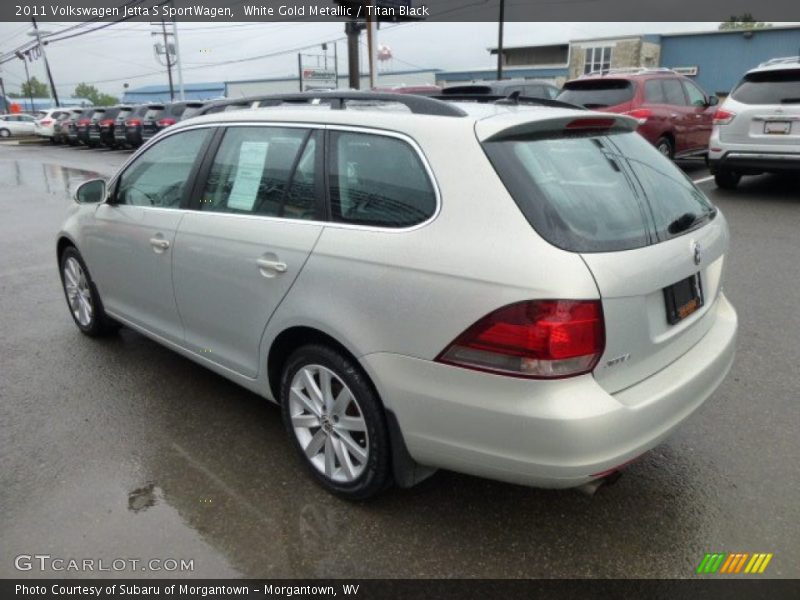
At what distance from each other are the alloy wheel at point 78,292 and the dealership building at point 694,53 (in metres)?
32.8

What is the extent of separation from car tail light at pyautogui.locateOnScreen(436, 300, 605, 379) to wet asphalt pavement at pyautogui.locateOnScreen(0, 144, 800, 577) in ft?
2.74

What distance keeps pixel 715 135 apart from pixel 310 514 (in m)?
8.64

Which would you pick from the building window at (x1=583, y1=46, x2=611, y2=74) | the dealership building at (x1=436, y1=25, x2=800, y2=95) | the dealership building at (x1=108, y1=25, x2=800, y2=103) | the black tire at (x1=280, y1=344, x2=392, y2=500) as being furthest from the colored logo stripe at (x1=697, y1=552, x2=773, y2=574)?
the building window at (x1=583, y1=46, x2=611, y2=74)

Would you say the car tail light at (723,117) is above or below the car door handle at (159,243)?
above

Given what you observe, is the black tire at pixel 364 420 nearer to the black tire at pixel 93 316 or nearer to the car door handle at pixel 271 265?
the car door handle at pixel 271 265

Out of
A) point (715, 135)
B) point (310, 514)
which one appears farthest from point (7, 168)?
point (310, 514)

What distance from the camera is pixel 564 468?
2.11 m

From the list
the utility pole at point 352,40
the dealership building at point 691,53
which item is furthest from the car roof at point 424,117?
the dealership building at point 691,53

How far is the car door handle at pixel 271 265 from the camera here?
2.74 m

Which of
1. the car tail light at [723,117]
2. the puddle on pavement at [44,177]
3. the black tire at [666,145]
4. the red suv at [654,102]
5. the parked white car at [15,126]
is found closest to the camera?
the car tail light at [723,117]

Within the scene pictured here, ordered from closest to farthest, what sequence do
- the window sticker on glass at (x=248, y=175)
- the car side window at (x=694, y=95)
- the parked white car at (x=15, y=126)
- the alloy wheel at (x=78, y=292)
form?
the window sticker on glass at (x=248, y=175), the alloy wheel at (x=78, y=292), the car side window at (x=694, y=95), the parked white car at (x=15, y=126)

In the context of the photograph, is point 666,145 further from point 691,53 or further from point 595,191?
point 691,53

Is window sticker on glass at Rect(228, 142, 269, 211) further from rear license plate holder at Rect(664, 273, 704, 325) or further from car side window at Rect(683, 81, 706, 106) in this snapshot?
car side window at Rect(683, 81, 706, 106)

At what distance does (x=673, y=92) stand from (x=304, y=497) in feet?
34.5
